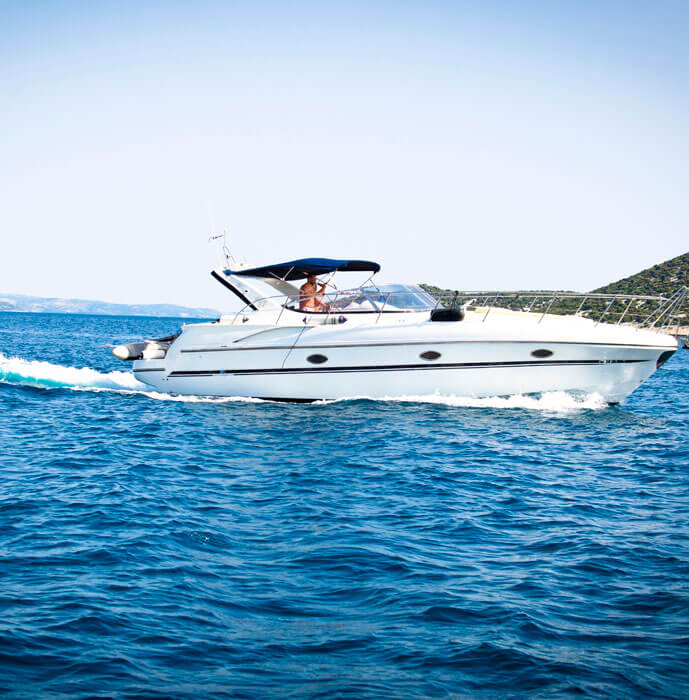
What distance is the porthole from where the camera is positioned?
15422 millimetres

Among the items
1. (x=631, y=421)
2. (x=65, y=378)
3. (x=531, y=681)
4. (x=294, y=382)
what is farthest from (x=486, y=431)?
(x=65, y=378)

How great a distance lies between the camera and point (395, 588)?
5.71 m

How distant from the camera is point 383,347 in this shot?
49.2ft

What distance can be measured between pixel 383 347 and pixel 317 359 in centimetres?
164

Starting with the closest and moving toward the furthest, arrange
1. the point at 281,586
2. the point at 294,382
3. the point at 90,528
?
the point at 281,586, the point at 90,528, the point at 294,382

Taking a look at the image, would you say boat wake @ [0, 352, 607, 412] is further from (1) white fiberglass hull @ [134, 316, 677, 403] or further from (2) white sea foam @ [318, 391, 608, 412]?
(1) white fiberglass hull @ [134, 316, 677, 403]

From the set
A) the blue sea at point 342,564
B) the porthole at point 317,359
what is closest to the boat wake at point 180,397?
the porthole at point 317,359

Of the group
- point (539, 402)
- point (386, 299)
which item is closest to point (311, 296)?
point (386, 299)

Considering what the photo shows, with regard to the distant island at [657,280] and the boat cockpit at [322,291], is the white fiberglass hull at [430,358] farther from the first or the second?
the distant island at [657,280]

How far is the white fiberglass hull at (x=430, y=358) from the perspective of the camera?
47.5ft

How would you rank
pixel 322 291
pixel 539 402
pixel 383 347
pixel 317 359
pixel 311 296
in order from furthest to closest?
1. pixel 322 291
2. pixel 311 296
3. pixel 317 359
4. pixel 383 347
5. pixel 539 402

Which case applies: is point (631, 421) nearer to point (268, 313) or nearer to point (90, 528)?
point (268, 313)

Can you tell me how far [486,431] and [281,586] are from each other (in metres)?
7.75

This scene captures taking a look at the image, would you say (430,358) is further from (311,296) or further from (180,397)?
(180,397)
